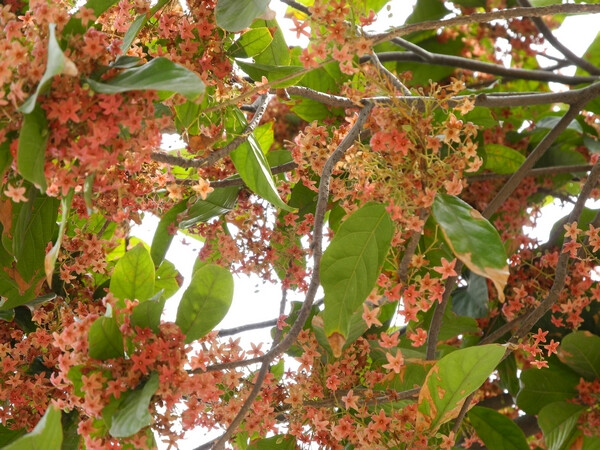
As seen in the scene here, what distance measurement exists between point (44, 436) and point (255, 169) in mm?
572

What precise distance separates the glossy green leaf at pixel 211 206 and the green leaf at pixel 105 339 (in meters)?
0.43

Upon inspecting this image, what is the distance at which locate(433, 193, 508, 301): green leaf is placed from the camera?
98 cm

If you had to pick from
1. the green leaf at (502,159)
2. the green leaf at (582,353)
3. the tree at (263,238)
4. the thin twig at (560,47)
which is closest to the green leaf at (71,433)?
the tree at (263,238)

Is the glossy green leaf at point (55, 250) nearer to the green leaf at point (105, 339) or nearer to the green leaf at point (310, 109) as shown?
the green leaf at point (105, 339)

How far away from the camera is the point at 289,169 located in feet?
5.07

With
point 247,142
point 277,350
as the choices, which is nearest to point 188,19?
point 247,142

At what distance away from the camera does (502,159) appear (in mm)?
1915

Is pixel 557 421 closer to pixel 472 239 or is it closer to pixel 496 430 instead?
pixel 496 430

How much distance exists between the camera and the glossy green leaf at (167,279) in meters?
1.69

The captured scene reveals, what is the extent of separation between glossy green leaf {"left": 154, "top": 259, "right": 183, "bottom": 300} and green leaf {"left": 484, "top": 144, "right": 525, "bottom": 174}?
79 cm

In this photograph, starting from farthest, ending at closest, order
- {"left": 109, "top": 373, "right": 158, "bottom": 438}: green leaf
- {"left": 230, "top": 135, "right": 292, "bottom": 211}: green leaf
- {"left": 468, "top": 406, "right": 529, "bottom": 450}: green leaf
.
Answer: {"left": 468, "top": 406, "right": 529, "bottom": 450}: green leaf
{"left": 230, "top": 135, "right": 292, "bottom": 211}: green leaf
{"left": 109, "top": 373, "right": 158, "bottom": 438}: green leaf

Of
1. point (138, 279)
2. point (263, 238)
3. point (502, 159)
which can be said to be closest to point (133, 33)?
point (138, 279)

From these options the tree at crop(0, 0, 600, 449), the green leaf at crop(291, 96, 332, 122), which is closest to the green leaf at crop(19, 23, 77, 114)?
the tree at crop(0, 0, 600, 449)

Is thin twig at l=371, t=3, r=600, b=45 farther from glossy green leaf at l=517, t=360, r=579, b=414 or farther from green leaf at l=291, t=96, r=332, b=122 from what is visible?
glossy green leaf at l=517, t=360, r=579, b=414
